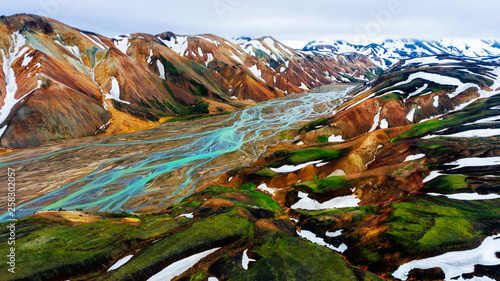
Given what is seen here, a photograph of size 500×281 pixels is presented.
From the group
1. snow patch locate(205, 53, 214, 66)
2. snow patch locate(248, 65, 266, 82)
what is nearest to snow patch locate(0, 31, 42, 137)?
snow patch locate(205, 53, 214, 66)

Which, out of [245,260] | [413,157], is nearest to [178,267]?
[245,260]

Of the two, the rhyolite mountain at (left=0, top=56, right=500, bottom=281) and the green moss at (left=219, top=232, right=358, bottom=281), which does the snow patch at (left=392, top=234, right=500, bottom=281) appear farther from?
the green moss at (left=219, top=232, right=358, bottom=281)

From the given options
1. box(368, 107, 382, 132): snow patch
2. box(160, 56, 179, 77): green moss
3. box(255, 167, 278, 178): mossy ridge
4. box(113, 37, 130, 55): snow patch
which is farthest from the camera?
box(113, 37, 130, 55): snow patch

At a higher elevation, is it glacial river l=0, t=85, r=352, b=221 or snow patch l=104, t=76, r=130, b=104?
snow patch l=104, t=76, r=130, b=104

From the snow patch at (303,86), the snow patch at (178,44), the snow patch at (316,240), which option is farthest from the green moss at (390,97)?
the snow patch at (178,44)

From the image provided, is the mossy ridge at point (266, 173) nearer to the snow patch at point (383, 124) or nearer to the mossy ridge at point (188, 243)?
the mossy ridge at point (188, 243)
